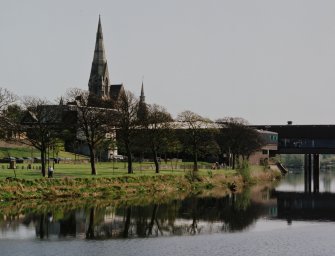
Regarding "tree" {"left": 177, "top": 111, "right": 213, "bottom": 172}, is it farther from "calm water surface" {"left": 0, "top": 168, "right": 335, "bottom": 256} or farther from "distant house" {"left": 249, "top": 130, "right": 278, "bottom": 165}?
"calm water surface" {"left": 0, "top": 168, "right": 335, "bottom": 256}

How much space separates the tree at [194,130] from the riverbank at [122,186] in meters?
17.5

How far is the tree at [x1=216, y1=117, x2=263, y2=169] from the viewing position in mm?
141875

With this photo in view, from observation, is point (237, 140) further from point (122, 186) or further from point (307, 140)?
point (122, 186)

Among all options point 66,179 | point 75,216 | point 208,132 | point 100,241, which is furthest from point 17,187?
point 208,132

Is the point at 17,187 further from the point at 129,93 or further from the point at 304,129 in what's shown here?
the point at 304,129

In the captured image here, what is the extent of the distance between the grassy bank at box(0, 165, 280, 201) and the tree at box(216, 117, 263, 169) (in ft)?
99.7

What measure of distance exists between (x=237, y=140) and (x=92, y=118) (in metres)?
53.8

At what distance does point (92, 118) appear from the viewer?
94.5 m

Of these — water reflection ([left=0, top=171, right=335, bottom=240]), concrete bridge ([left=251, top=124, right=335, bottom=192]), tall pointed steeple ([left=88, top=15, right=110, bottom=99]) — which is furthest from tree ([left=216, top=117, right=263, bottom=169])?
tall pointed steeple ([left=88, top=15, right=110, bottom=99])

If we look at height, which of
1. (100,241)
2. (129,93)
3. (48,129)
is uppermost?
(129,93)

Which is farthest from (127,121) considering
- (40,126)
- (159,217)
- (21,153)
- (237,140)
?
(237,140)

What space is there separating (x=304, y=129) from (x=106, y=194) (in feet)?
355

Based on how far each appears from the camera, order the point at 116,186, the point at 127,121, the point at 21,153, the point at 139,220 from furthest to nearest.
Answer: the point at 21,153 → the point at 127,121 → the point at 116,186 → the point at 139,220

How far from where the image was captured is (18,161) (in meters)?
116
